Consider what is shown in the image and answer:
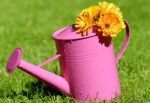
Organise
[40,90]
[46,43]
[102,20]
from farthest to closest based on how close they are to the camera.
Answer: [46,43] → [40,90] → [102,20]

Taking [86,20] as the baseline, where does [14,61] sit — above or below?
below

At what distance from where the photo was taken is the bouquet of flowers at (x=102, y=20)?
338 cm

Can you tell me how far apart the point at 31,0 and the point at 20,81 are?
474 centimetres

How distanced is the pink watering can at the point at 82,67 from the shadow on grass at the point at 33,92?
0.24m

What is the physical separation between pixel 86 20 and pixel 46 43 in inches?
103

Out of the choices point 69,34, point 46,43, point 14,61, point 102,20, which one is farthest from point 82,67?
point 46,43

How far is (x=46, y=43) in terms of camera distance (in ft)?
19.7

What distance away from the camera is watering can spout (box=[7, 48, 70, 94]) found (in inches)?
134

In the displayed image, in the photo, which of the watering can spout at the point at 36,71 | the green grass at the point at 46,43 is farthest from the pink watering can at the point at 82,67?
the green grass at the point at 46,43

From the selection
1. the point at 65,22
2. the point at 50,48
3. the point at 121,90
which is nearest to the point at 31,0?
the point at 65,22

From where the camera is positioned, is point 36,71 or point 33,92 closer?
point 36,71

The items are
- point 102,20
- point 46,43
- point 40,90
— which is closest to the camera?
point 102,20

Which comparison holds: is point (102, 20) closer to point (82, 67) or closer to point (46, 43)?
point (82, 67)

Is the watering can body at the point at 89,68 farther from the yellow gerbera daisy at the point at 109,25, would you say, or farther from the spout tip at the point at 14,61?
the spout tip at the point at 14,61
